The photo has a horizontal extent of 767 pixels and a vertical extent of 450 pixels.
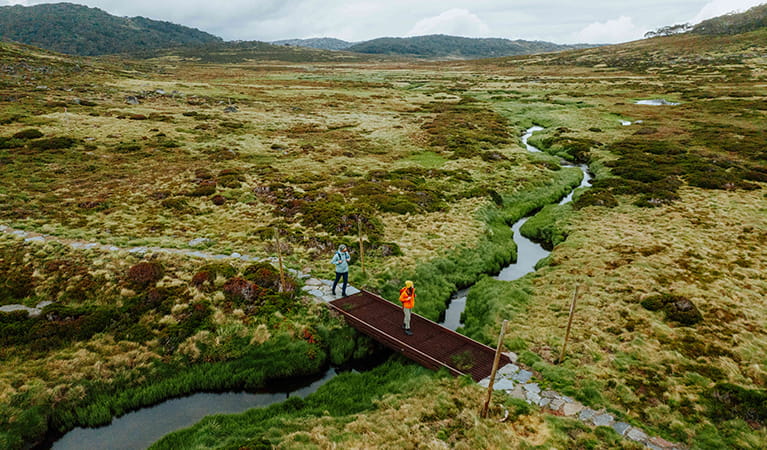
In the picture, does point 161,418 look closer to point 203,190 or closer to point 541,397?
point 541,397

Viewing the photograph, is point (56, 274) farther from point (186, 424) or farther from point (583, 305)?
point (583, 305)

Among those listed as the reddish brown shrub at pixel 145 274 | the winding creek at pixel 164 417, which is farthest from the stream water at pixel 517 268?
the reddish brown shrub at pixel 145 274

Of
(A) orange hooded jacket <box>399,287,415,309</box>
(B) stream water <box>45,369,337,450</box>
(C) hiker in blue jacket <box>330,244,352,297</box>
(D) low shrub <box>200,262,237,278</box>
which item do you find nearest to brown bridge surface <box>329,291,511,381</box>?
(C) hiker in blue jacket <box>330,244,352,297</box>

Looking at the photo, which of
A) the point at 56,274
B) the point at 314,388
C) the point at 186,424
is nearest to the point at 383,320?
the point at 314,388

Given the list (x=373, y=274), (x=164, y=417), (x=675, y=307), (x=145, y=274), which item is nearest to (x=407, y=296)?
(x=373, y=274)

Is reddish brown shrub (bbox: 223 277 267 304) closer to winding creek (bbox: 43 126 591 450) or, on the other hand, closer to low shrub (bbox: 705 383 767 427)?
winding creek (bbox: 43 126 591 450)

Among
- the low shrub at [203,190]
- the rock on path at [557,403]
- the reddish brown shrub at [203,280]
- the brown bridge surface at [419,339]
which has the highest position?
the low shrub at [203,190]

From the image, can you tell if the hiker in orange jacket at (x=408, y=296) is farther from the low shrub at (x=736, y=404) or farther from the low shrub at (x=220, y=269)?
the low shrub at (x=736, y=404)
